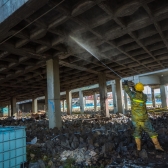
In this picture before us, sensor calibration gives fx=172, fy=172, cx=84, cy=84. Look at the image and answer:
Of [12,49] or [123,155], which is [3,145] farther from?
[12,49]

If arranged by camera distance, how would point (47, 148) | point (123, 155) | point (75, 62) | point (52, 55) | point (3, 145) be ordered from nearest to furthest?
point (3, 145), point (123, 155), point (47, 148), point (52, 55), point (75, 62)

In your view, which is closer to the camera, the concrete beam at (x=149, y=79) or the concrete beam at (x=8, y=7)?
the concrete beam at (x=8, y=7)

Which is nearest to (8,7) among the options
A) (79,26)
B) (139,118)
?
(79,26)

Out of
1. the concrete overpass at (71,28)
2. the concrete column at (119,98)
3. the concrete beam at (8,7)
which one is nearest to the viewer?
the concrete beam at (8,7)

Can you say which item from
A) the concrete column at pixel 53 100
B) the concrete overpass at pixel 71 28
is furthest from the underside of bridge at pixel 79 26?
the concrete column at pixel 53 100

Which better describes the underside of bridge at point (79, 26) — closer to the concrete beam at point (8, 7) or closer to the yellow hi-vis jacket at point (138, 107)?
the concrete beam at point (8, 7)

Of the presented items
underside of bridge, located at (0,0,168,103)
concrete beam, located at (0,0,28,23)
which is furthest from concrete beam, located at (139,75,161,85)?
concrete beam, located at (0,0,28,23)

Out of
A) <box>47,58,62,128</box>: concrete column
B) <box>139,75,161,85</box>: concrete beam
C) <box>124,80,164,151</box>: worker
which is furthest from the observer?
<box>139,75,161,85</box>: concrete beam

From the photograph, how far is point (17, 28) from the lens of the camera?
655 cm

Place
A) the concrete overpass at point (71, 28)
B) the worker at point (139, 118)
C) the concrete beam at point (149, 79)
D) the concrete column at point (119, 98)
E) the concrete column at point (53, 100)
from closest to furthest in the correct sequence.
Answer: the worker at point (139, 118) → the concrete overpass at point (71, 28) → the concrete column at point (53, 100) → the concrete column at point (119, 98) → the concrete beam at point (149, 79)

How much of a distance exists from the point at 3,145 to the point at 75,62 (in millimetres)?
9278

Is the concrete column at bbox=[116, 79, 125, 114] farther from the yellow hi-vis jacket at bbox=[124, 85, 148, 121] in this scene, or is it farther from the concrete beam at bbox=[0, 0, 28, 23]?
the concrete beam at bbox=[0, 0, 28, 23]

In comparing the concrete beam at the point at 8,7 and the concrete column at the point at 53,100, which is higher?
the concrete beam at the point at 8,7

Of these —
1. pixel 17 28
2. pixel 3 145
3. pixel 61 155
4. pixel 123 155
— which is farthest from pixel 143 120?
pixel 17 28
